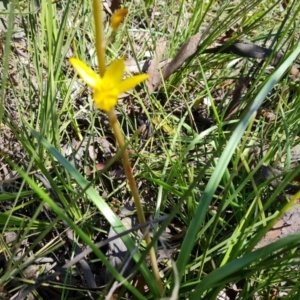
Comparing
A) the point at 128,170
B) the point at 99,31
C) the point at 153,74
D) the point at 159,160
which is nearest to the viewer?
the point at 99,31

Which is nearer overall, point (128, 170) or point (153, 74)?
point (128, 170)

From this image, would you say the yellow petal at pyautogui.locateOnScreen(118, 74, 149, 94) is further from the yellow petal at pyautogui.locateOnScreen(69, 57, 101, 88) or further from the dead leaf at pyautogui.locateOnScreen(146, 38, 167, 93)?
the dead leaf at pyautogui.locateOnScreen(146, 38, 167, 93)

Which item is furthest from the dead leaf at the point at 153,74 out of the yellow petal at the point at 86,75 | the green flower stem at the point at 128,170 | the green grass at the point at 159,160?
the yellow petal at the point at 86,75

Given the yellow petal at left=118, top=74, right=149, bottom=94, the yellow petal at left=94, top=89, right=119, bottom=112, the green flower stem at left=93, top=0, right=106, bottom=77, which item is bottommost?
the yellow petal at left=94, top=89, right=119, bottom=112

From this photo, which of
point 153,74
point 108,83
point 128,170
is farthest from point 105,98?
point 153,74

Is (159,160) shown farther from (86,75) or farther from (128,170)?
(86,75)

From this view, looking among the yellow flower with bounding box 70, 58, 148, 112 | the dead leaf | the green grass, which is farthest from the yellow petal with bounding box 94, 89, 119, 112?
the dead leaf

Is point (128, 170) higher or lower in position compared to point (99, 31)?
lower
